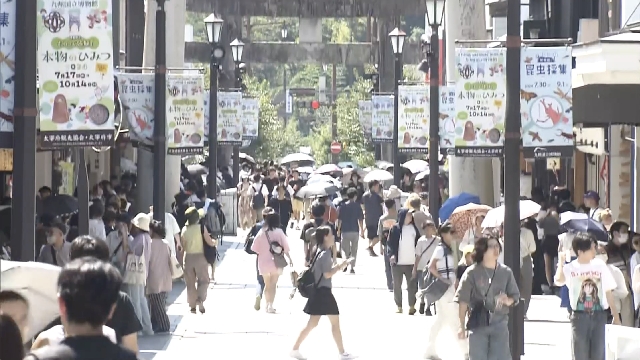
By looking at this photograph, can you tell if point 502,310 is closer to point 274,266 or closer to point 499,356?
point 499,356

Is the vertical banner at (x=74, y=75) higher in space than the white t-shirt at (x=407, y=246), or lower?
higher

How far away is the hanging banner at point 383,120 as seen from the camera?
40219 mm

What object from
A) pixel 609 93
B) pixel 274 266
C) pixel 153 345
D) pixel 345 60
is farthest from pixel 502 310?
pixel 345 60

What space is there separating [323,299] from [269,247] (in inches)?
184

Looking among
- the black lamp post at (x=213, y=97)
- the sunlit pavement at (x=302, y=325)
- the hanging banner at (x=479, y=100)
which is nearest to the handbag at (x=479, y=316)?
the sunlit pavement at (x=302, y=325)

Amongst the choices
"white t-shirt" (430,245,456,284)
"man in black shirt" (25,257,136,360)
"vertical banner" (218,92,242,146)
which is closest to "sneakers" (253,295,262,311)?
"white t-shirt" (430,245,456,284)

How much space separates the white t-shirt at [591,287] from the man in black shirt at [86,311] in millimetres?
7415

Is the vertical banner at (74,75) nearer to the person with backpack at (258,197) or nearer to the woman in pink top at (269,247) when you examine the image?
the woman in pink top at (269,247)

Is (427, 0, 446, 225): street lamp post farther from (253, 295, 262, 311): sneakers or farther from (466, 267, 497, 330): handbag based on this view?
(466, 267, 497, 330): handbag

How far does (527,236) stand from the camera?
18516 mm

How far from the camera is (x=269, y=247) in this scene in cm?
2019

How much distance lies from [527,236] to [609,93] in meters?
3.74

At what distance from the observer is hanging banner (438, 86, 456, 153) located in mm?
25484

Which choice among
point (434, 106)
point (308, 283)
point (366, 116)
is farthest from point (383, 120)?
point (308, 283)
